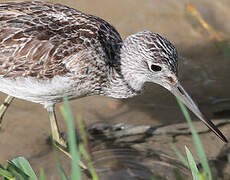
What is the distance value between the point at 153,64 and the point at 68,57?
898mm

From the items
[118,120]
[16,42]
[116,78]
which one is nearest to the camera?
[16,42]

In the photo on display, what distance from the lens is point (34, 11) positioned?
558 centimetres

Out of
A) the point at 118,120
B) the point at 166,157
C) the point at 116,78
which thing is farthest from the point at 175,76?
the point at 118,120

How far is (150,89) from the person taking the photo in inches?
293

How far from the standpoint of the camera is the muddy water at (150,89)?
632 centimetres

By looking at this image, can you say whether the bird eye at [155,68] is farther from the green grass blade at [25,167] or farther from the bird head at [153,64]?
the green grass blade at [25,167]

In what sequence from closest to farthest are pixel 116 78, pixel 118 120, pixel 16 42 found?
pixel 16 42 < pixel 116 78 < pixel 118 120

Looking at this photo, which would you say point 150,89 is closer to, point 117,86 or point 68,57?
point 117,86

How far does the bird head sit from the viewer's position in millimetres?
5449

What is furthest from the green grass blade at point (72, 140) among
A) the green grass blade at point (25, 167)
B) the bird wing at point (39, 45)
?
the bird wing at point (39, 45)

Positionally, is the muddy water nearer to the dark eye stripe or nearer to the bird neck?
the bird neck

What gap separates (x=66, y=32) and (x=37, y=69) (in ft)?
1.62

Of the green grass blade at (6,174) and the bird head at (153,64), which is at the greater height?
the bird head at (153,64)

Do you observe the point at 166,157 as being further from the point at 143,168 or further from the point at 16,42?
the point at 16,42
